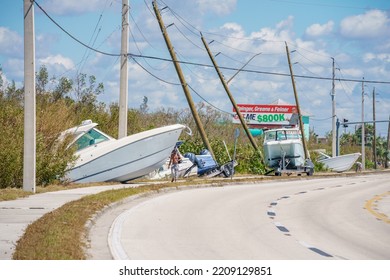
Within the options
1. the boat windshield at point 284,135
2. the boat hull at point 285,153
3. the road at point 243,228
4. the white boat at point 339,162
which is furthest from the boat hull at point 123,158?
the white boat at point 339,162

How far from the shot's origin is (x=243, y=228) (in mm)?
17156

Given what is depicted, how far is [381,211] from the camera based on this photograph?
23.0 metres

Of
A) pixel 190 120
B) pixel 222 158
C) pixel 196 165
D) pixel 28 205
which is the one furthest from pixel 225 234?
pixel 190 120

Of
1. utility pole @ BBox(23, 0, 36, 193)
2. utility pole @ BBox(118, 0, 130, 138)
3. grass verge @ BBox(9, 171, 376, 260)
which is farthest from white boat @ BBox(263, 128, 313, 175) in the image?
grass verge @ BBox(9, 171, 376, 260)

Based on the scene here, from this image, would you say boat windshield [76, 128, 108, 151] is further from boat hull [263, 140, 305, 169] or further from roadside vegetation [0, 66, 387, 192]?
boat hull [263, 140, 305, 169]

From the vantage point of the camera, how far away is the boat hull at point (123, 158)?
32125 millimetres

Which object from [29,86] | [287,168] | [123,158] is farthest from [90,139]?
[287,168]

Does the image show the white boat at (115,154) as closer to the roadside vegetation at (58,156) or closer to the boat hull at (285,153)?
Result: the roadside vegetation at (58,156)

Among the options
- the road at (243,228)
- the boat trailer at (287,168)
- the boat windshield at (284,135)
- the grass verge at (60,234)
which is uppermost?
the boat windshield at (284,135)

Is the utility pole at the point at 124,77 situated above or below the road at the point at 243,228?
above

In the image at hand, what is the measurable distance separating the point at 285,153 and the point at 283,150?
0.26m

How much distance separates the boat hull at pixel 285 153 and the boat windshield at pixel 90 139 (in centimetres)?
1657
